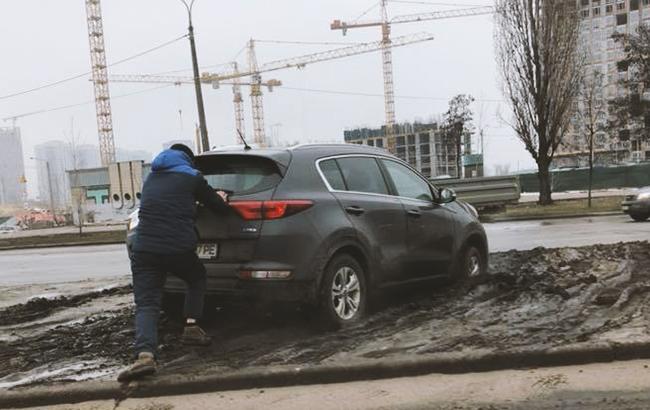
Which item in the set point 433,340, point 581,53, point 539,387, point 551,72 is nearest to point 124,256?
point 433,340

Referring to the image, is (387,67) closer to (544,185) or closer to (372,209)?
(544,185)

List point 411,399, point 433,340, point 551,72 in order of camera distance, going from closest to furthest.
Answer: point 411,399, point 433,340, point 551,72

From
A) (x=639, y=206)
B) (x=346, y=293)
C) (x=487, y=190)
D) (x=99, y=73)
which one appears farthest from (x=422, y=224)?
(x=99, y=73)

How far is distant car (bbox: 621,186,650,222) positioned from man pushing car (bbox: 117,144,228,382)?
643 inches

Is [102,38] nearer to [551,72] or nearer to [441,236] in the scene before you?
[551,72]

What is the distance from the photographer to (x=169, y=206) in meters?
4.74

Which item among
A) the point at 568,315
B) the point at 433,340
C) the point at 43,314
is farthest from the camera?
the point at 43,314

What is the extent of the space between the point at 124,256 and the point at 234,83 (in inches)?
2911

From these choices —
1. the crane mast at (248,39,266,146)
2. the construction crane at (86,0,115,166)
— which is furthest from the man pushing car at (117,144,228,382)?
the crane mast at (248,39,266,146)

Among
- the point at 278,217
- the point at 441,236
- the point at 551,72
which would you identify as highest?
the point at 551,72

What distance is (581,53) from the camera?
27.4m

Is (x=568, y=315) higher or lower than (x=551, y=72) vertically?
lower

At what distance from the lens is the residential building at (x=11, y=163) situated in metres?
70.1

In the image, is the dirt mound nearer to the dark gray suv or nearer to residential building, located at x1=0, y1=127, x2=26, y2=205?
the dark gray suv
